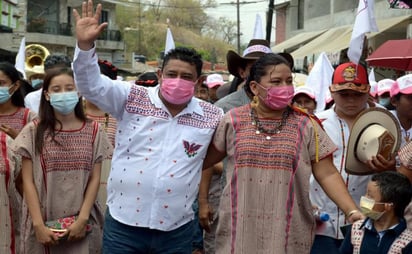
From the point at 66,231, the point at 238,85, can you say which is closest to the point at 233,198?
the point at 66,231

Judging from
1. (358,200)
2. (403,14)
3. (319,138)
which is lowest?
(358,200)

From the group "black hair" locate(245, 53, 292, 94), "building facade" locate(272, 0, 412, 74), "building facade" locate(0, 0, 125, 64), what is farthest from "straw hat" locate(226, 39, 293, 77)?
"building facade" locate(0, 0, 125, 64)

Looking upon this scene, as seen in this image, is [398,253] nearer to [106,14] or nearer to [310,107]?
[310,107]

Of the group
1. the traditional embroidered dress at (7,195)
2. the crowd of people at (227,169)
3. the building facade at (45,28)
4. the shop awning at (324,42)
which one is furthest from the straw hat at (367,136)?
the building facade at (45,28)

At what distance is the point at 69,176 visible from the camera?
440 cm

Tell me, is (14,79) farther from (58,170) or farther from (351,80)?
(351,80)

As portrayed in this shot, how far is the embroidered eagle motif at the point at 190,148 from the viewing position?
381 centimetres

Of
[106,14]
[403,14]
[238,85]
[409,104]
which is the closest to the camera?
[409,104]

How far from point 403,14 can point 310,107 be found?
13.9 metres

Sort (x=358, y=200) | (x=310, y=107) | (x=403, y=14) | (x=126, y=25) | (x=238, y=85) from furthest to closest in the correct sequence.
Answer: (x=126, y=25)
(x=403, y=14)
(x=310, y=107)
(x=238, y=85)
(x=358, y=200)

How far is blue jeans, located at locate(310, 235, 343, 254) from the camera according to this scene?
4215 mm

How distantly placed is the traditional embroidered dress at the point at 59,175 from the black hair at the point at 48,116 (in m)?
0.03

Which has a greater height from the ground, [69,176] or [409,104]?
[409,104]

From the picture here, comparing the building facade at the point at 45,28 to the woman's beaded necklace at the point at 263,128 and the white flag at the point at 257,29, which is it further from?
the woman's beaded necklace at the point at 263,128
